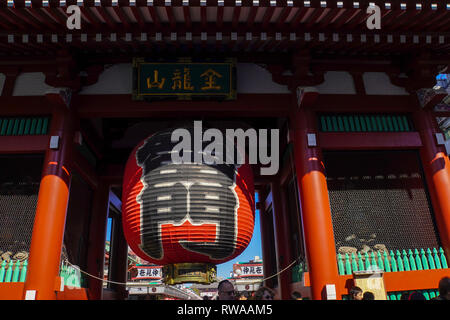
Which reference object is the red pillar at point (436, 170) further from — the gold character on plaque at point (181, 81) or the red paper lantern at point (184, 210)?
the gold character on plaque at point (181, 81)

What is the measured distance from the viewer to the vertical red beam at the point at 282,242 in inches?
289

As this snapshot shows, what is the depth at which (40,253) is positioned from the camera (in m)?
4.82

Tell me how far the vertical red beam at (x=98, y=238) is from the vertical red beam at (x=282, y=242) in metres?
3.91

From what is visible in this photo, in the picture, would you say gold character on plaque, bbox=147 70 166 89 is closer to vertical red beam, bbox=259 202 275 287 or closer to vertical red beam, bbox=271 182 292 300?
vertical red beam, bbox=271 182 292 300

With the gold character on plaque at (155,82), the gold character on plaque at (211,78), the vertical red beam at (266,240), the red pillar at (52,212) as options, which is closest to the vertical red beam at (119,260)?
the vertical red beam at (266,240)

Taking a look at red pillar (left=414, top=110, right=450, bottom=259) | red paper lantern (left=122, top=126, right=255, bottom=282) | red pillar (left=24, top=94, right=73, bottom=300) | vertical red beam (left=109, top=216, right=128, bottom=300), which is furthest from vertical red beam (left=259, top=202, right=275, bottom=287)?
red pillar (left=24, top=94, right=73, bottom=300)

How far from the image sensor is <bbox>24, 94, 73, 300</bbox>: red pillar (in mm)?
4746

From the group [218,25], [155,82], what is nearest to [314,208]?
[218,25]

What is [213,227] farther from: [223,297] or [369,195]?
[369,195]

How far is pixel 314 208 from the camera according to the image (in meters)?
5.16

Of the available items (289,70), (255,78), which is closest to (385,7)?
(289,70)
